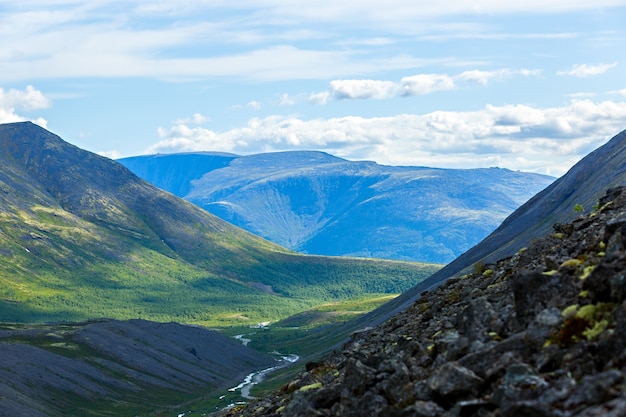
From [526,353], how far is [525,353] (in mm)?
31

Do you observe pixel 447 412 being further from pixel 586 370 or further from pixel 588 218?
pixel 588 218

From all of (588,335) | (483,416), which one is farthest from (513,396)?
(588,335)

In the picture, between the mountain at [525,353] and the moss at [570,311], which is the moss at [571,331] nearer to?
the mountain at [525,353]

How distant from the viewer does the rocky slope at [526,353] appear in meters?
20.7

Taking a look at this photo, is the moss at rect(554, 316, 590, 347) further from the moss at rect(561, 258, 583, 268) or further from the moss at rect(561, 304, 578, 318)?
the moss at rect(561, 258, 583, 268)

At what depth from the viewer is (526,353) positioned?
963 inches

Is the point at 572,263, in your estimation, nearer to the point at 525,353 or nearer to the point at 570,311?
the point at 570,311

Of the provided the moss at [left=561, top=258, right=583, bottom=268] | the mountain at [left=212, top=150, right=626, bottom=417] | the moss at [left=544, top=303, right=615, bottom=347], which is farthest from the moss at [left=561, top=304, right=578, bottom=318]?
the moss at [left=561, top=258, right=583, bottom=268]

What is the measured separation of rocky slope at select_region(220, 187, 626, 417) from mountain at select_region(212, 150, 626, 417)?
4cm

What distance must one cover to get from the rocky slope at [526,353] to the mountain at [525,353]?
0.04 meters

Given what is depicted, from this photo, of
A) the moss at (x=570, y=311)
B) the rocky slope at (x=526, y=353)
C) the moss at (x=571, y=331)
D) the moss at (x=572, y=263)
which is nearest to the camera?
the rocky slope at (x=526, y=353)

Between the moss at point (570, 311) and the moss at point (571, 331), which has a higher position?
the moss at point (570, 311)

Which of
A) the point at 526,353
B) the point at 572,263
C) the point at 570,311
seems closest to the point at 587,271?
the point at 572,263

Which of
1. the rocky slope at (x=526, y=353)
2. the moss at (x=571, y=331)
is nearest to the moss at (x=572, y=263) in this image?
the rocky slope at (x=526, y=353)
